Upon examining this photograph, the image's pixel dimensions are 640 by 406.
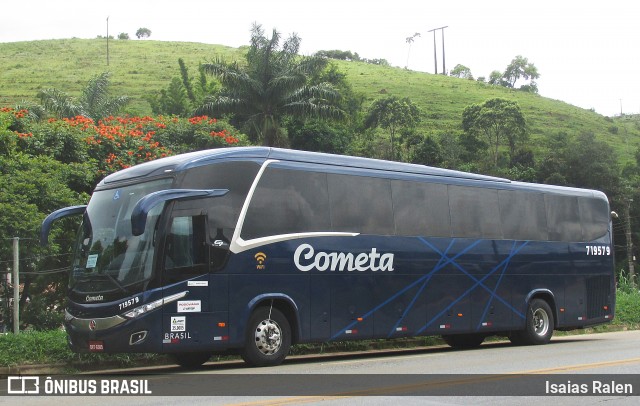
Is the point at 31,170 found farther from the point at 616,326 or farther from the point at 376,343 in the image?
the point at 616,326

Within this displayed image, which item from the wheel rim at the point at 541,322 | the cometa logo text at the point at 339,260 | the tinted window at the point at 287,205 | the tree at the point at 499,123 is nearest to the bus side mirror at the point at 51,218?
the tinted window at the point at 287,205

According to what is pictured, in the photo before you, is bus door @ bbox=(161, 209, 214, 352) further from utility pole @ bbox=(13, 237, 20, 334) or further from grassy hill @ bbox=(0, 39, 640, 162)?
grassy hill @ bbox=(0, 39, 640, 162)

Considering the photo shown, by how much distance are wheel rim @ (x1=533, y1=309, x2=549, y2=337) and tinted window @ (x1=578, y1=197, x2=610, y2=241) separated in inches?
92.4

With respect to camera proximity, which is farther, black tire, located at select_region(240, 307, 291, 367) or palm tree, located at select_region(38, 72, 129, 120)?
palm tree, located at select_region(38, 72, 129, 120)

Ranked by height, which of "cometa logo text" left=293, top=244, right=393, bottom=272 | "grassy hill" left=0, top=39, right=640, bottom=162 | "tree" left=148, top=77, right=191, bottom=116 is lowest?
"cometa logo text" left=293, top=244, right=393, bottom=272

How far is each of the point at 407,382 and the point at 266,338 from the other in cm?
339

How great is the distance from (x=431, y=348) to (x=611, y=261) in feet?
17.8

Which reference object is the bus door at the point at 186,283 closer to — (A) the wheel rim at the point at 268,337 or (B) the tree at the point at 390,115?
(A) the wheel rim at the point at 268,337

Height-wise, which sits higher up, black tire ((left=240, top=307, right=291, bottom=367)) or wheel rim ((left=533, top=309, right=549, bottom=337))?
black tire ((left=240, top=307, right=291, bottom=367))

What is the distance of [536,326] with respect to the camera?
1912 cm

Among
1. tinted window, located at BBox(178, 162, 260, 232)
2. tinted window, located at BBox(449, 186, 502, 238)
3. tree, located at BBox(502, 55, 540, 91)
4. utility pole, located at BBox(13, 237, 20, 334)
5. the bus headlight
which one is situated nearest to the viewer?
the bus headlight

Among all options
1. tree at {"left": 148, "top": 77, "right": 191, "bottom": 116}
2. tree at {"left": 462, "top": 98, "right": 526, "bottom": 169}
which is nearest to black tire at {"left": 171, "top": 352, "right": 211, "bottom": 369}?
tree at {"left": 148, "top": 77, "right": 191, "bottom": 116}

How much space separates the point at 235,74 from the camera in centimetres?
3722

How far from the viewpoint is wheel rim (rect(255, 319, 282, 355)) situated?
13.5 metres
